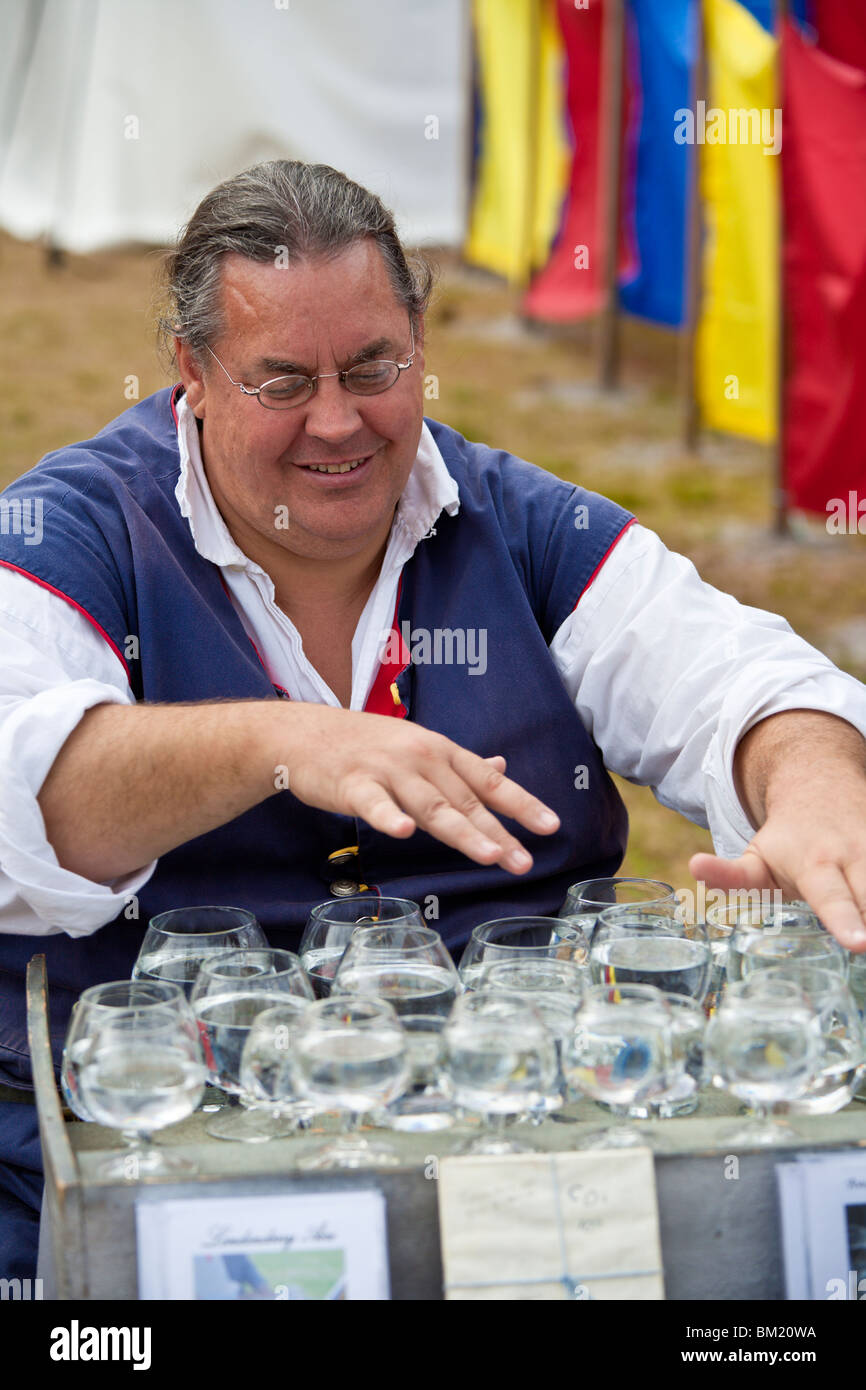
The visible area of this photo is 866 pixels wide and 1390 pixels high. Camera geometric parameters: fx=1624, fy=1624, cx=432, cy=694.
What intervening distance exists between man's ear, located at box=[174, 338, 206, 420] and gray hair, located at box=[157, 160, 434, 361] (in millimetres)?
21

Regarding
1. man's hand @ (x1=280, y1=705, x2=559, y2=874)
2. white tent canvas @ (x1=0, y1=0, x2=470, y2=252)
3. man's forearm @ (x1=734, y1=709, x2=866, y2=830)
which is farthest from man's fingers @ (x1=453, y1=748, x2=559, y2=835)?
white tent canvas @ (x1=0, y1=0, x2=470, y2=252)

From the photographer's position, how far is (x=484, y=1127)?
4.39ft

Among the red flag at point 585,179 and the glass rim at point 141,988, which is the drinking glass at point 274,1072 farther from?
the red flag at point 585,179

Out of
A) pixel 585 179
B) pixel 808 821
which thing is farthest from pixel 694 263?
pixel 808 821

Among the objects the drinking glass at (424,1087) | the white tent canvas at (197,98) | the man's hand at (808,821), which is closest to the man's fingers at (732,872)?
the man's hand at (808,821)

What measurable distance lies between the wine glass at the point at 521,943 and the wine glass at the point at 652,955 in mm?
21

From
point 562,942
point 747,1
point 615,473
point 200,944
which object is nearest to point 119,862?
point 200,944

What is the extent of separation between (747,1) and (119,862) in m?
5.78

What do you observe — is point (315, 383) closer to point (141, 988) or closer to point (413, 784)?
point (413, 784)

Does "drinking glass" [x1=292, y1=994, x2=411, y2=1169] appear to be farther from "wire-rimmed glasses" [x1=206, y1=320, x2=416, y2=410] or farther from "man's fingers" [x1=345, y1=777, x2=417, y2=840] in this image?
"wire-rimmed glasses" [x1=206, y1=320, x2=416, y2=410]

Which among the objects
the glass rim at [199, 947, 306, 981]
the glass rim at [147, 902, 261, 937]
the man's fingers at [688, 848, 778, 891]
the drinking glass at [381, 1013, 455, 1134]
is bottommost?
the drinking glass at [381, 1013, 455, 1134]

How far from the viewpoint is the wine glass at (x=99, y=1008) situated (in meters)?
1.32

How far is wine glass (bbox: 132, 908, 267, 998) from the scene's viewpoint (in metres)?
1.58
